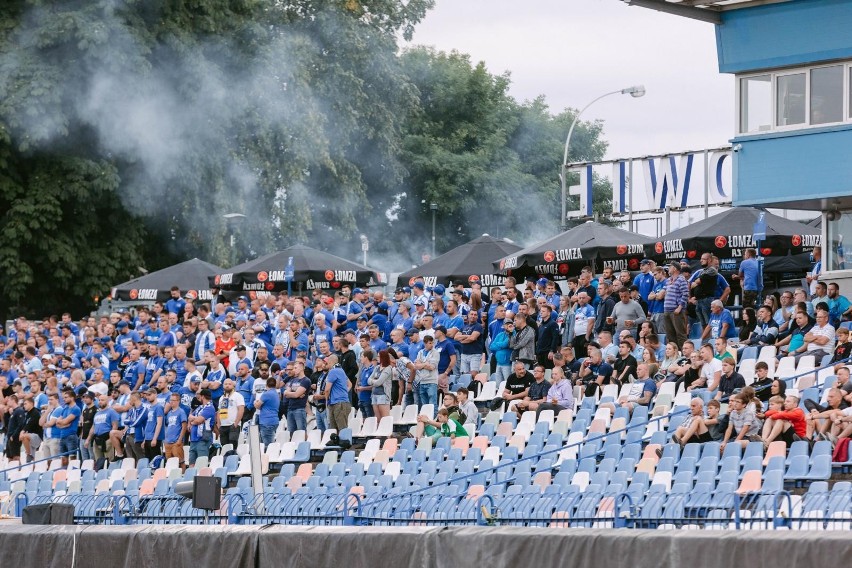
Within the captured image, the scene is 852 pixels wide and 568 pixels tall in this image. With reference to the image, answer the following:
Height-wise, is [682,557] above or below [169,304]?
below

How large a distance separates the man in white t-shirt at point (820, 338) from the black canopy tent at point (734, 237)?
3.50 metres

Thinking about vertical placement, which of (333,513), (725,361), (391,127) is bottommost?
(333,513)

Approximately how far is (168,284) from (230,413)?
412 inches

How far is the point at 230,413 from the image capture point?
24562 mm

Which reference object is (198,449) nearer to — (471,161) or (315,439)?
(315,439)

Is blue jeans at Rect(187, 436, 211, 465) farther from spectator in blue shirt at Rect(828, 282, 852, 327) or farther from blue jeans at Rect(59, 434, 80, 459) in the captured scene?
spectator in blue shirt at Rect(828, 282, 852, 327)

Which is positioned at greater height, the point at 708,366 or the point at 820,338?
the point at 820,338

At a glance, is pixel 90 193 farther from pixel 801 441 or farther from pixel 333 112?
pixel 801 441

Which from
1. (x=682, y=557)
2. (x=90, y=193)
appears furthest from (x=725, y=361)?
(x=90, y=193)

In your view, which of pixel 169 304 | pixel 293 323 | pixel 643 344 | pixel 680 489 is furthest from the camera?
pixel 169 304

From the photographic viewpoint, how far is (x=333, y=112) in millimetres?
49562

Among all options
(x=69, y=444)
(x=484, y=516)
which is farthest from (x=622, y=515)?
(x=69, y=444)

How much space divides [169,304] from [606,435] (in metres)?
15.5

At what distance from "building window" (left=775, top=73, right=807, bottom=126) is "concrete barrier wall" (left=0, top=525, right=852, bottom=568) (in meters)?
12.0
